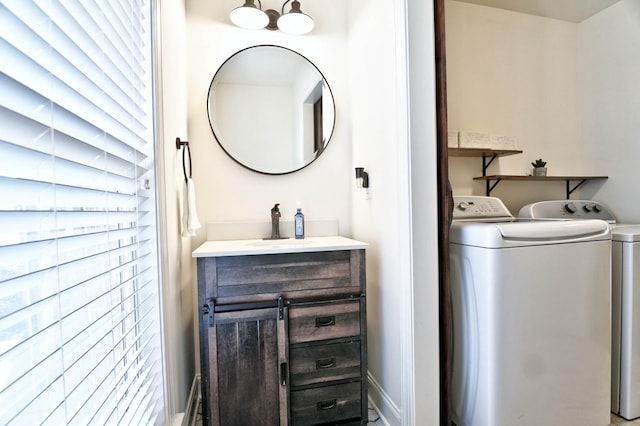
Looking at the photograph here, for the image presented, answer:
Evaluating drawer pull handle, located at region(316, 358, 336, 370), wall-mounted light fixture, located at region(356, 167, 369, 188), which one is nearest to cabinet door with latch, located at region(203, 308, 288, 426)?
drawer pull handle, located at region(316, 358, 336, 370)

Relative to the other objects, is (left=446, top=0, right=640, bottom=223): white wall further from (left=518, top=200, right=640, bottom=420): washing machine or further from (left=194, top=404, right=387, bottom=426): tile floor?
(left=194, top=404, right=387, bottom=426): tile floor

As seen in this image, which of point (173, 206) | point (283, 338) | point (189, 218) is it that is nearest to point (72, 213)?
point (173, 206)

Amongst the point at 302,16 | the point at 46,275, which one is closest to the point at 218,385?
the point at 46,275

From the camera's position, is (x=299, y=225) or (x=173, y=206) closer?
(x=173, y=206)

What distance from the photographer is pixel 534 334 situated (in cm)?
134

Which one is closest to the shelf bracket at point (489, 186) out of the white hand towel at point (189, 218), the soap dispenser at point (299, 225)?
the soap dispenser at point (299, 225)

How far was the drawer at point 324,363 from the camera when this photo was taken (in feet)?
4.79

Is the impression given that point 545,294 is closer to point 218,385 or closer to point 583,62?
point 218,385

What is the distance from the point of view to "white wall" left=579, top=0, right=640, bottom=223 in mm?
2232

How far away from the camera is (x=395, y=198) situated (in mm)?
1476

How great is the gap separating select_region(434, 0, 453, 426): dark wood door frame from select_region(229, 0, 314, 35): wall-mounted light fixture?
35.9 inches

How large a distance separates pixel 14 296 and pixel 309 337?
46.7 inches

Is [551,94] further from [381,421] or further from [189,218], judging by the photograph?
[189,218]

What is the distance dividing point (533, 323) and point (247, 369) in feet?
4.26
